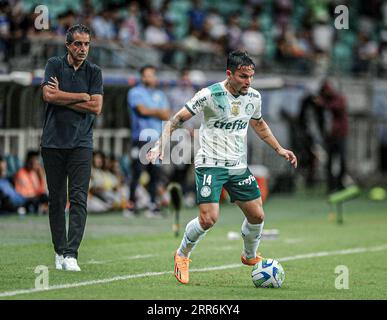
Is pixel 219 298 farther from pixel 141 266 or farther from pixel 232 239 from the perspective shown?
pixel 232 239

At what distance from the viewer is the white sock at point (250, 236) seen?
36.6 ft

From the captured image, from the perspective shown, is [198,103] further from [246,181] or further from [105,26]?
[105,26]

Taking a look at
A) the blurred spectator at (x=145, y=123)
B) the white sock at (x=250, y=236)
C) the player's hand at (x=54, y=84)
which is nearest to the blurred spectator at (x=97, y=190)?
the blurred spectator at (x=145, y=123)

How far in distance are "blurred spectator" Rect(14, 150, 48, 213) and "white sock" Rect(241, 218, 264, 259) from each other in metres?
7.81

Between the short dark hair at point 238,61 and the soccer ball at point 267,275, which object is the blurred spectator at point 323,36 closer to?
the short dark hair at point 238,61

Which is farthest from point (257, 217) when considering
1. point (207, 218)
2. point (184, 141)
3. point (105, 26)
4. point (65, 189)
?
point (105, 26)

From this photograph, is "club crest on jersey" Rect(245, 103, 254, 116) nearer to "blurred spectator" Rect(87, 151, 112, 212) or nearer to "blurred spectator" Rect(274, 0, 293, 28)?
"blurred spectator" Rect(87, 151, 112, 212)

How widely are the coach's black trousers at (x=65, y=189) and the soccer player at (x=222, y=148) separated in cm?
115

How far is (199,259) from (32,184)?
245 inches

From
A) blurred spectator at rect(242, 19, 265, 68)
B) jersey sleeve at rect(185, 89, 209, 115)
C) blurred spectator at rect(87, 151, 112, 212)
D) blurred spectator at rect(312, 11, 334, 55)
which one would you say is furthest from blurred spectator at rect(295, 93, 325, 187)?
jersey sleeve at rect(185, 89, 209, 115)
